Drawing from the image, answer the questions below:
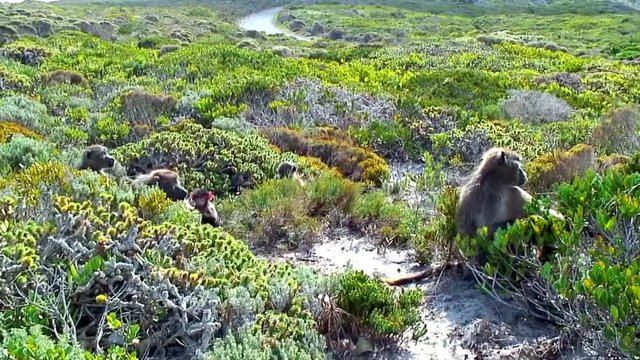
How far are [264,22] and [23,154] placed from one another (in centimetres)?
7116

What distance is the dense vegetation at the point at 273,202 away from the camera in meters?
3.93

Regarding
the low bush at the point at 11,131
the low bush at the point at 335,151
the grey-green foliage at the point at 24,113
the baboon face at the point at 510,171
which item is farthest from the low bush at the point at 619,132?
the grey-green foliage at the point at 24,113

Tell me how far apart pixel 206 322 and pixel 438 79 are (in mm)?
13412

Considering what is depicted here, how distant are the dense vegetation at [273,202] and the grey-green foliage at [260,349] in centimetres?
1

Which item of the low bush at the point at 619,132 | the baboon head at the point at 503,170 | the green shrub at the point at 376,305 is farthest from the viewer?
the low bush at the point at 619,132

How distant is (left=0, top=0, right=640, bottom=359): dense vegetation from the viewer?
3.93 meters

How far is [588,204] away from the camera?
421cm

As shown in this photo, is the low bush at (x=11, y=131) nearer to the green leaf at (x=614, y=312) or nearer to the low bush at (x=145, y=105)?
the low bush at (x=145, y=105)

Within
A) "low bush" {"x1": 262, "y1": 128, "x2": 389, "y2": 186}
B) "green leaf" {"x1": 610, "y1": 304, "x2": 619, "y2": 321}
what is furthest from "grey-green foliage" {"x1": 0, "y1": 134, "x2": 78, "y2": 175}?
"green leaf" {"x1": 610, "y1": 304, "x2": 619, "y2": 321}

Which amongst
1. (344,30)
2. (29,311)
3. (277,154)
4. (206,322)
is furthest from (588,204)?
(344,30)

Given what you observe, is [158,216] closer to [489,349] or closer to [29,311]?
[29,311]

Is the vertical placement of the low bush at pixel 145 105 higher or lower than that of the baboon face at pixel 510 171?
lower

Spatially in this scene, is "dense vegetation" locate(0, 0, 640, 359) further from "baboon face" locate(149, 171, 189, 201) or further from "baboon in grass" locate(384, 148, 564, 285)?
"baboon face" locate(149, 171, 189, 201)

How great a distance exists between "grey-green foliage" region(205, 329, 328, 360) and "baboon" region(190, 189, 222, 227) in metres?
2.93
